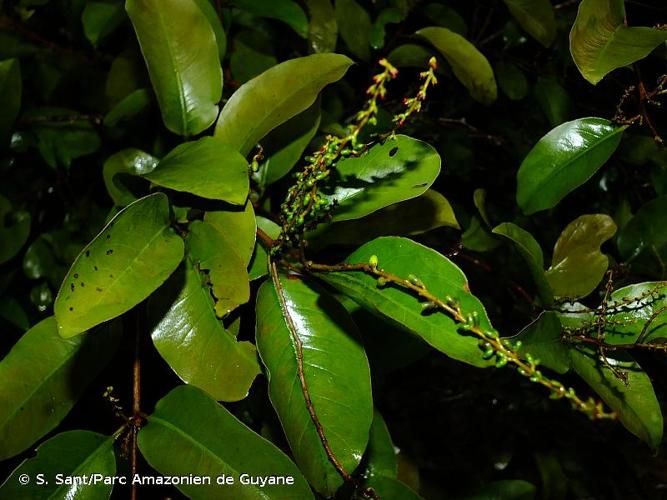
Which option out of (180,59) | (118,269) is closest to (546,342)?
(118,269)

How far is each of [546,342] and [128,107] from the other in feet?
2.51

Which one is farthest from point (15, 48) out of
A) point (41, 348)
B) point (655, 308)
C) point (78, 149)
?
point (655, 308)

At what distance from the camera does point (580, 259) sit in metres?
0.92

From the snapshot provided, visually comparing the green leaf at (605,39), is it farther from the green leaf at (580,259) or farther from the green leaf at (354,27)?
the green leaf at (354,27)

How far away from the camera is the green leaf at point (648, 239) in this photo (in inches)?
38.6

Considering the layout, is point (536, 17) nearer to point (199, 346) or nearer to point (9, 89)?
point (199, 346)

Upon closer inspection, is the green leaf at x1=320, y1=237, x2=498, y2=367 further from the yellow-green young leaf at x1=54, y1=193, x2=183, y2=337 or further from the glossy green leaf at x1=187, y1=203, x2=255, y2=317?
the yellow-green young leaf at x1=54, y1=193, x2=183, y2=337

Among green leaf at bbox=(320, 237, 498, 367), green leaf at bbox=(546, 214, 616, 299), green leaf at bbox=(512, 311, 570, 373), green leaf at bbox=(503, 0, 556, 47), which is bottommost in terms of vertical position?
green leaf at bbox=(546, 214, 616, 299)

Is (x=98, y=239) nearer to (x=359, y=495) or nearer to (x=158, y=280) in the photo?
(x=158, y=280)

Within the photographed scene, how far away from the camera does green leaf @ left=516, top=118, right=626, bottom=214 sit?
0.88 metres

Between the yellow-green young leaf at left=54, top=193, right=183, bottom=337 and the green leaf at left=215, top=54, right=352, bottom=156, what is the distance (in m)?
0.17

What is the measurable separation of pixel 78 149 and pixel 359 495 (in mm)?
941

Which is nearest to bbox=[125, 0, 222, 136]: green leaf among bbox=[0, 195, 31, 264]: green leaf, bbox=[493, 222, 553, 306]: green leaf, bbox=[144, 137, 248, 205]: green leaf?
bbox=[144, 137, 248, 205]: green leaf

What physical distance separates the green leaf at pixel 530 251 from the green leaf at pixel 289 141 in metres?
0.33
